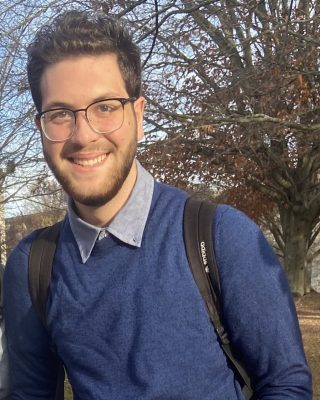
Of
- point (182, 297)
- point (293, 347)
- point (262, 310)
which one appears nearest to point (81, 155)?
point (182, 297)

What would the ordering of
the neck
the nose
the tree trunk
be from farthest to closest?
the tree trunk
the neck
the nose

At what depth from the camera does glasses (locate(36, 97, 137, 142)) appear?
180 cm

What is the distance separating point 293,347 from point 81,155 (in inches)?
31.3

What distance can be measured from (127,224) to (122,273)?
145 mm

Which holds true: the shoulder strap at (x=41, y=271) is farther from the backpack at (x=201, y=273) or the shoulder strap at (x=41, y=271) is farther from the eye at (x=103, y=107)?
the eye at (x=103, y=107)

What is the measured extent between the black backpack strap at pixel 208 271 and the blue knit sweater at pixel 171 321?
0.06 feet

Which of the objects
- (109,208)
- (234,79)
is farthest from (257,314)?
(234,79)

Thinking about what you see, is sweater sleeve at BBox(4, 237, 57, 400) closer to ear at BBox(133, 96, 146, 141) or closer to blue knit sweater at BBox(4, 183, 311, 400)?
blue knit sweater at BBox(4, 183, 311, 400)

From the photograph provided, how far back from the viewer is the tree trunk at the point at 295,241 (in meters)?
16.7

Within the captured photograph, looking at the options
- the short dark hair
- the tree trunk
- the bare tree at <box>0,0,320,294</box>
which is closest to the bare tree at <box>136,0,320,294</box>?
the bare tree at <box>0,0,320,294</box>

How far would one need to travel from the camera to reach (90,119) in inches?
70.9

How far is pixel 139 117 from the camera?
1.95 m

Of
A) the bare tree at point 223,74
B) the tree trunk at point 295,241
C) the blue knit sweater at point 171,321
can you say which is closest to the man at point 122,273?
the blue knit sweater at point 171,321

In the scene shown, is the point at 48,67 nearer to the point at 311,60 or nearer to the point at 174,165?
the point at 311,60
